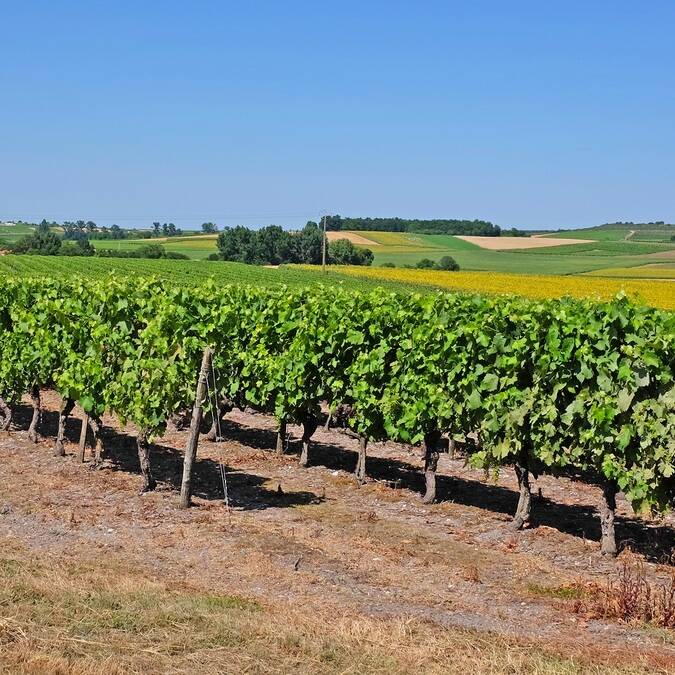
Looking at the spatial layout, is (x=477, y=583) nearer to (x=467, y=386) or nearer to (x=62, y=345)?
(x=467, y=386)

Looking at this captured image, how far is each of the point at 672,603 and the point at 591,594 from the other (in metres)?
1.10

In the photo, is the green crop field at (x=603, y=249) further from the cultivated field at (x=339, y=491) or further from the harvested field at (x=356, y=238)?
the cultivated field at (x=339, y=491)

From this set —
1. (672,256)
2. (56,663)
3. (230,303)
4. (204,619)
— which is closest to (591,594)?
(204,619)

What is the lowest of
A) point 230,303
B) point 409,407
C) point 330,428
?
point 330,428

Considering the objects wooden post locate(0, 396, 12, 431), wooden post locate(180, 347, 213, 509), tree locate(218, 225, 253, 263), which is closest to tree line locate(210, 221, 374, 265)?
tree locate(218, 225, 253, 263)

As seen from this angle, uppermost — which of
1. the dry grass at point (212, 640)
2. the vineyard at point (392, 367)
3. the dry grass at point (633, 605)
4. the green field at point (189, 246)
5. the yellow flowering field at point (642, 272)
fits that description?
the green field at point (189, 246)

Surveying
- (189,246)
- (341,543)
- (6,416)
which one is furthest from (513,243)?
(341,543)

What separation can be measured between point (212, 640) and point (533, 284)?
66.9 meters

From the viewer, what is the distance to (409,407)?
49.8ft

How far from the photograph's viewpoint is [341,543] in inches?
501

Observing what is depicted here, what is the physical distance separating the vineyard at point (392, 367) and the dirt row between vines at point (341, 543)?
0.69 meters

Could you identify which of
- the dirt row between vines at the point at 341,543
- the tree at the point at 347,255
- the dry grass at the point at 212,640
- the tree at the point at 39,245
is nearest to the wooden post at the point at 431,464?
the dirt row between vines at the point at 341,543

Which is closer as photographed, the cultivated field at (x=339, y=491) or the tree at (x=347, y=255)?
the cultivated field at (x=339, y=491)

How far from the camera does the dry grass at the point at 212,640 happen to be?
747cm
